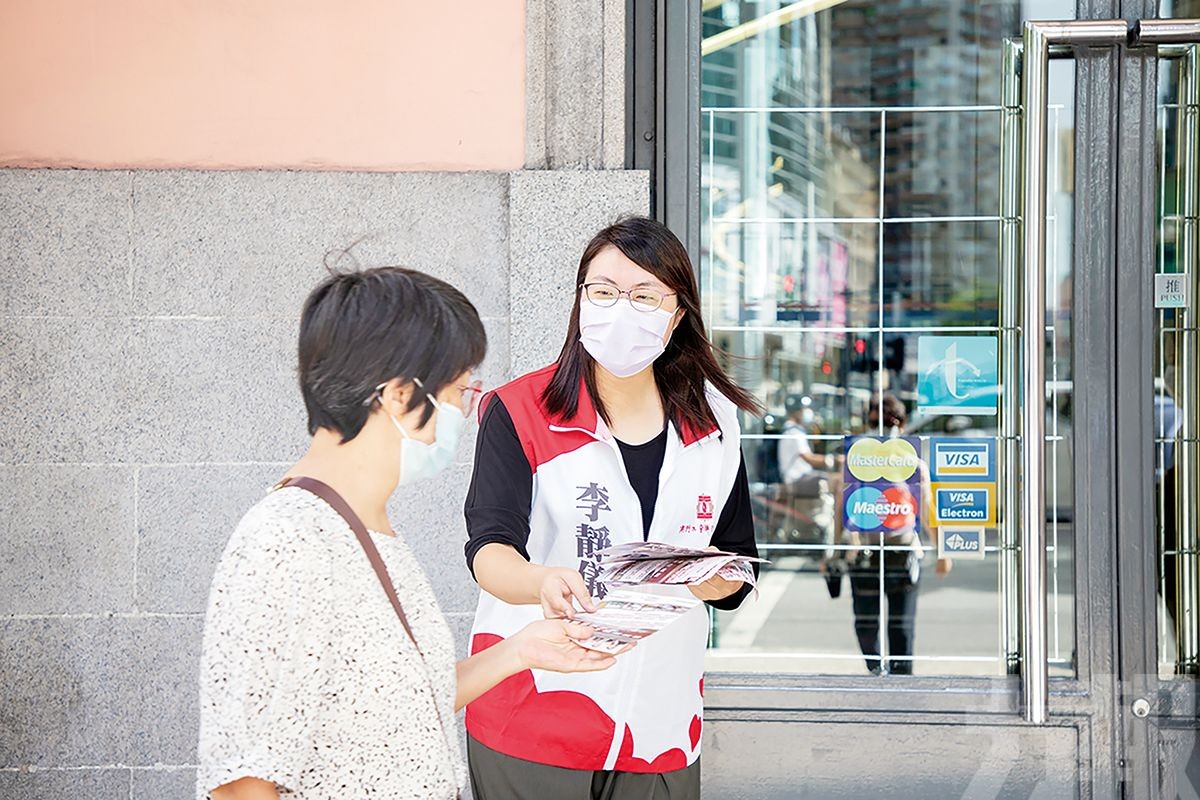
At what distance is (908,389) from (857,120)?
2.75 feet

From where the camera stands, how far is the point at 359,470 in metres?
1.67

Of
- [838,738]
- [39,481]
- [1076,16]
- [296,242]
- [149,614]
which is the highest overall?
[1076,16]

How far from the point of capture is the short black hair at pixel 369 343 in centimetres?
165

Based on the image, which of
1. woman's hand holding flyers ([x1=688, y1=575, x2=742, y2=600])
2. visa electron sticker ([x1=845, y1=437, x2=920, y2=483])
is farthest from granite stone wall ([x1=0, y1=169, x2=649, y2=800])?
woman's hand holding flyers ([x1=688, y1=575, x2=742, y2=600])

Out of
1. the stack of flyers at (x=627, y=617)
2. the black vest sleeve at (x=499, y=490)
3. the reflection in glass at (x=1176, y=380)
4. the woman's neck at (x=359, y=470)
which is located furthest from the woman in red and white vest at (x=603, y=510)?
the reflection in glass at (x=1176, y=380)

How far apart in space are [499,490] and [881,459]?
1857mm

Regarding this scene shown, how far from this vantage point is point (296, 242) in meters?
3.88

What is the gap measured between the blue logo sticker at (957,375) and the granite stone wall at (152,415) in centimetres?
103

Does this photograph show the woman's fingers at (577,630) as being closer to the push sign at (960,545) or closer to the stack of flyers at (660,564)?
the stack of flyers at (660,564)

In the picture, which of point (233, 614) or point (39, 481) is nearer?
point (233, 614)

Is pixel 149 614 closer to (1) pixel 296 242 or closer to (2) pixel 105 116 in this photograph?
(1) pixel 296 242

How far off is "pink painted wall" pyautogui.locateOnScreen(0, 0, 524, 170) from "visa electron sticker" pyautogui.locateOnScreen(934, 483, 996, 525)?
1646 millimetres

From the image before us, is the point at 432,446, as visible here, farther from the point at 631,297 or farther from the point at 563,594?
the point at 631,297

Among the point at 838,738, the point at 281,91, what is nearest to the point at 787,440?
the point at 838,738
